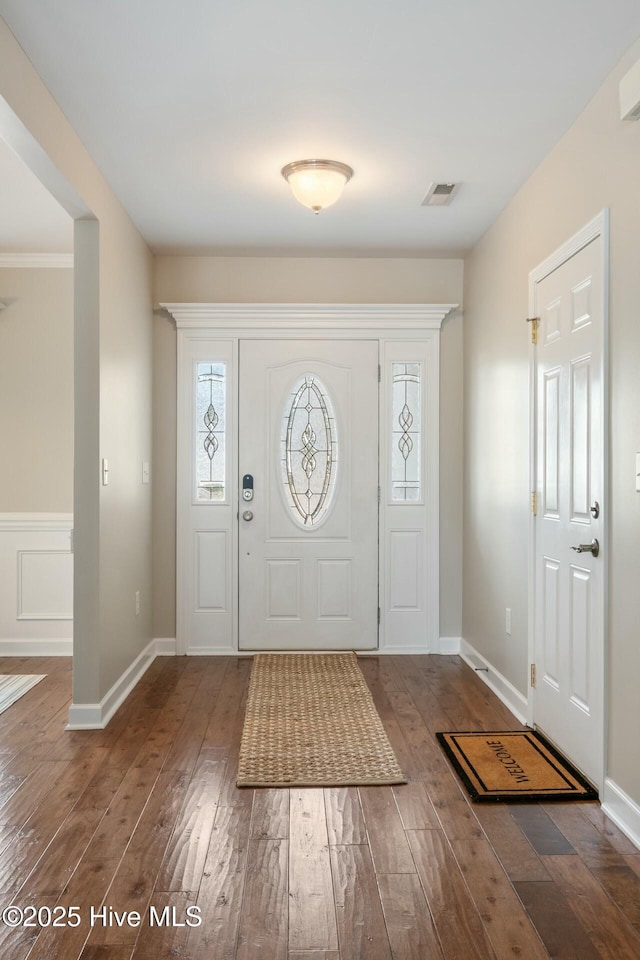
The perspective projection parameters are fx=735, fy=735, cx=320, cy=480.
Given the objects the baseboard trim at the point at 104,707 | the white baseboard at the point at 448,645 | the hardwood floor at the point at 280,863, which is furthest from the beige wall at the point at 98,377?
the white baseboard at the point at 448,645

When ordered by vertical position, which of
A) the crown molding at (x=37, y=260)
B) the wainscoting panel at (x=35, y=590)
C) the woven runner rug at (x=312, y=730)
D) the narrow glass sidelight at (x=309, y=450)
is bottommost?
the woven runner rug at (x=312, y=730)

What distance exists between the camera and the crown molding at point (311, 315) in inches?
193

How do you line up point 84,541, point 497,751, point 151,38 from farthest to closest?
point 84,541 → point 497,751 → point 151,38

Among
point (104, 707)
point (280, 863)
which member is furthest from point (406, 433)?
point (280, 863)

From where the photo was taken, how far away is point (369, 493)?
4992mm

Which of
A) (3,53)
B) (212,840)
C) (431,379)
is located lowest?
(212,840)

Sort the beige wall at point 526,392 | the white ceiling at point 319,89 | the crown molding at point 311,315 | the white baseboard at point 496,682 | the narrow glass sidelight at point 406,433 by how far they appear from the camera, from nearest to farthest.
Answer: the white ceiling at point 319,89 < the beige wall at point 526,392 < the white baseboard at point 496,682 < the crown molding at point 311,315 < the narrow glass sidelight at point 406,433

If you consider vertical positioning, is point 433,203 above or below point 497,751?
above

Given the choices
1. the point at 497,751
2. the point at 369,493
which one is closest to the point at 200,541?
the point at 369,493

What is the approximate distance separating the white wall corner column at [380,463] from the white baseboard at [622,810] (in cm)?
238

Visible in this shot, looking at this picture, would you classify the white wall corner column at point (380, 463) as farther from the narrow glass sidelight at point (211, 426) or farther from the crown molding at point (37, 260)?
the crown molding at point (37, 260)

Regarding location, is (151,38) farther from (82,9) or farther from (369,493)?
(369,493)

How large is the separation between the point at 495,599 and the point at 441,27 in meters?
2.91

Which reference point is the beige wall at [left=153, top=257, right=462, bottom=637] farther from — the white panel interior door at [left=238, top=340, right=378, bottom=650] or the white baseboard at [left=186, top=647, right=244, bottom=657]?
the white panel interior door at [left=238, top=340, right=378, bottom=650]
